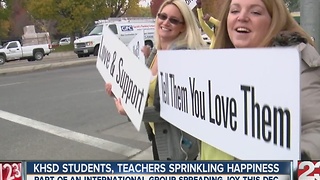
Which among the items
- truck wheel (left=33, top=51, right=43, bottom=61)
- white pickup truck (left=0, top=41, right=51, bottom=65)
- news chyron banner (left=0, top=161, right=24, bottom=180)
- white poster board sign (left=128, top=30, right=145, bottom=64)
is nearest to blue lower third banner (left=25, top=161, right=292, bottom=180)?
news chyron banner (left=0, top=161, right=24, bottom=180)

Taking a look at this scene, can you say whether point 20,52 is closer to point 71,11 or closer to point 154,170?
point 71,11

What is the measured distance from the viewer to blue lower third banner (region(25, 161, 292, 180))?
50.2 inches

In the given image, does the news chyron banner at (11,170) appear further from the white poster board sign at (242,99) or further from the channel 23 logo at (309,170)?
the channel 23 logo at (309,170)

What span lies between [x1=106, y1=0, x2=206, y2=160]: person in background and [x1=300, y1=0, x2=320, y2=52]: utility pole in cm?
189

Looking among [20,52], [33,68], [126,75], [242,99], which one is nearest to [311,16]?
[126,75]

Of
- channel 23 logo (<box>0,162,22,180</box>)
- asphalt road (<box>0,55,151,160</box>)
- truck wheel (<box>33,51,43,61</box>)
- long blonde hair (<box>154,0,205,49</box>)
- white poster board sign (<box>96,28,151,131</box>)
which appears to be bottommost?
truck wheel (<box>33,51,43,61</box>)

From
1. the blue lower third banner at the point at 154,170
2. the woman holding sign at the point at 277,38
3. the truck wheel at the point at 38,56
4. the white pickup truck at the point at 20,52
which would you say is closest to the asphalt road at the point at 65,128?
the woman holding sign at the point at 277,38

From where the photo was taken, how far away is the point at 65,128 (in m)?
6.33

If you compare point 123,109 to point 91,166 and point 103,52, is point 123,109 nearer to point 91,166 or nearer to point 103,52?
point 103,52

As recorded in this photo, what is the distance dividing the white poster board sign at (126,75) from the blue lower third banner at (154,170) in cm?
44

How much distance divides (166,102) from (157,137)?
432 millimetres

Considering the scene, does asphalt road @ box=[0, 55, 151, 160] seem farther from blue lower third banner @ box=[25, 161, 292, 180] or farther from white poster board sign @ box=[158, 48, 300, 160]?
blue lower third banner @ box=[25, 161, 292, 180]

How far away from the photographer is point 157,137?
233 centimetres

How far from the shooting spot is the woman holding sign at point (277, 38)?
1.26 m
